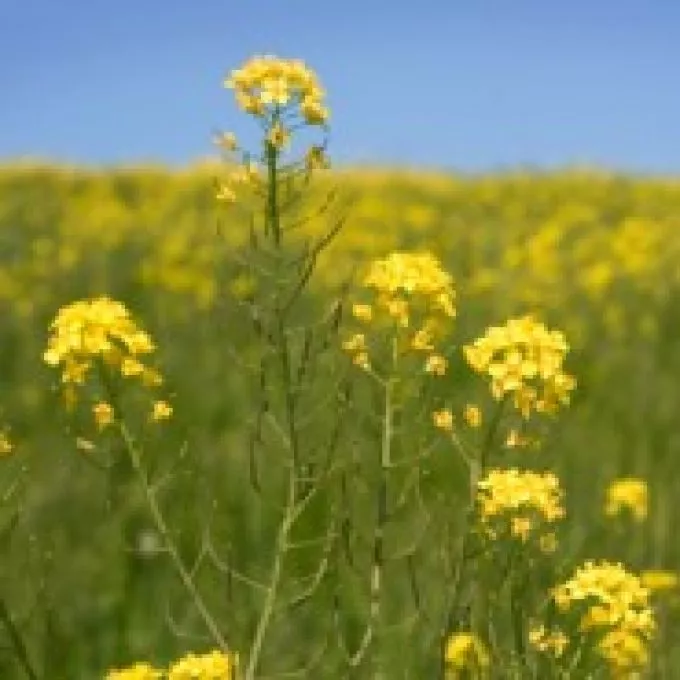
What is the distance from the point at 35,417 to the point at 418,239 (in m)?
6.29

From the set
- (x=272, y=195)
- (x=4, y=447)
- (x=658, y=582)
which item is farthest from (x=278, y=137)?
(x=658, y=582)

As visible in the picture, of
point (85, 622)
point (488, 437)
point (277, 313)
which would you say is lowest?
point (85, 622)

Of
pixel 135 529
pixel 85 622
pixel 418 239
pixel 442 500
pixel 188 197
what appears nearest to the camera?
pixel 442 500

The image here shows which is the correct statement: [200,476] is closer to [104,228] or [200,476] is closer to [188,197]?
[104,228]

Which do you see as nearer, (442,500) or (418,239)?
(442,500)

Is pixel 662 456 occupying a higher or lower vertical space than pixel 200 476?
lower

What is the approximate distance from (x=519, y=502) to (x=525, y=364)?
272 millimetres

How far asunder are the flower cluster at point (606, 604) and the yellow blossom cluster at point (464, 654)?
212 millimetres

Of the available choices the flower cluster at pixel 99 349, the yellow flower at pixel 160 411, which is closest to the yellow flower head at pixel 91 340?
the flower cluster at pixel 99 349

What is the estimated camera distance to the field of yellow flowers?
3.05 metres

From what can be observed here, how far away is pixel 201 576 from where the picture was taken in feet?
19.0

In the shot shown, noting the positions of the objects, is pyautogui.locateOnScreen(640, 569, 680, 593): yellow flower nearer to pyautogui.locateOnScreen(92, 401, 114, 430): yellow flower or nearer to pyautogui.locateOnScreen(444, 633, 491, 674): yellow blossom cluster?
pyautogui.locateOnScreen(444, 633, 491, 674): yellow blossom cluster

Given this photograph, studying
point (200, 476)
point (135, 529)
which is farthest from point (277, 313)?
point (135, 529)

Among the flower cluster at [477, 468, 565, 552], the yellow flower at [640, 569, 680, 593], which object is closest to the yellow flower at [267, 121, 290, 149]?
the flower cluster at [477, 468, 565, 552]
